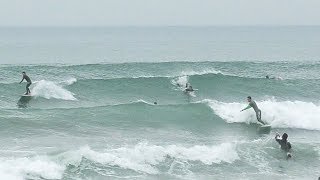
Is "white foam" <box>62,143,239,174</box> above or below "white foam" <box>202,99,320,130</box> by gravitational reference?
below

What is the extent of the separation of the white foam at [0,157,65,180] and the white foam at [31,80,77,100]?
14.2 metres

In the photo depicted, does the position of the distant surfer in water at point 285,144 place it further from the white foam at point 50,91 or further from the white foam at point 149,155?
the white foam at point 50,91

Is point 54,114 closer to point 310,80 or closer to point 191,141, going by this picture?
point 191,141

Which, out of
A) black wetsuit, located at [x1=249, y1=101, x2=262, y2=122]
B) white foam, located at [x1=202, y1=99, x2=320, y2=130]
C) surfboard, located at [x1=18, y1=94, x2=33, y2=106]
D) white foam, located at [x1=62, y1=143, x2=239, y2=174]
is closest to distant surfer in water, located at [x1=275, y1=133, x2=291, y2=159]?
white foam, located at [x1=62, y1=143, x2=239, y2=174]

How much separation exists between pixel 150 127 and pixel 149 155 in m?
5.79

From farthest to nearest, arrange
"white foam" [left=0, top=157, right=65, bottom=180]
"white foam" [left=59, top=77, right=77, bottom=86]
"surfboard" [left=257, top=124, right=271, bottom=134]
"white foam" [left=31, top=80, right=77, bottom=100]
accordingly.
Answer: "white foam" [left=59, top=77, right=77, bottom=86]
"white foam" [left=31, top=80, right=77, bottom=100]
"surfboard" [left=257, top=124, right=271, bottom=134]
"white foam" [left=0, top=157, right=65, bottom=180]

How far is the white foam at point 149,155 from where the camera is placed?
16.1 m

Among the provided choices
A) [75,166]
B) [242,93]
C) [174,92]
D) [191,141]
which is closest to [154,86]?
[174,92]

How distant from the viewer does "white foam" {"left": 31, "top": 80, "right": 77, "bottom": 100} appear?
29391mm

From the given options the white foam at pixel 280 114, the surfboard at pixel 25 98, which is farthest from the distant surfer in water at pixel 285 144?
the surfboard at pixel 25 98

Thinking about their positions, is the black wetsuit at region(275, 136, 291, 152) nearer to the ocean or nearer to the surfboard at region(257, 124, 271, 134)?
the ocean

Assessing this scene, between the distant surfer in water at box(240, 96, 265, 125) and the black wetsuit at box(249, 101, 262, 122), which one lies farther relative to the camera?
the black wetsuit at box(249, 101, 262, 122)

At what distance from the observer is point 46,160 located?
15.4 meters

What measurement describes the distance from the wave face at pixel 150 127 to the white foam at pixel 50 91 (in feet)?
0.20
